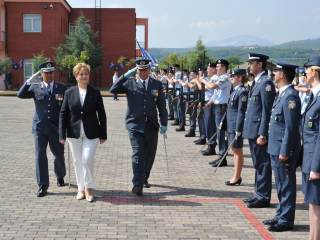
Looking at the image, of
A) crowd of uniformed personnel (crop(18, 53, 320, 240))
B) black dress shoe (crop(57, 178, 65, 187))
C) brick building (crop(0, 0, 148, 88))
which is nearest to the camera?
crowd of uniformed personnel (crop(18, 53, 320, 240))

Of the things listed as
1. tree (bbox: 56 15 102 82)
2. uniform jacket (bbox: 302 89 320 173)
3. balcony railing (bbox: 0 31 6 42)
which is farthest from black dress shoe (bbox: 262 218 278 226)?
balcony railing (bbox: 0 31 6 42)

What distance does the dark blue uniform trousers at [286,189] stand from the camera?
6.34 m

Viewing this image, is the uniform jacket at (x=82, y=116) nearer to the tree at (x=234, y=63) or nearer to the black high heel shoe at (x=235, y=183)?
the black high heel shoe at (x=235, y=183)

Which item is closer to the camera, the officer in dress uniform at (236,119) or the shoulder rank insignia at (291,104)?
the shoulder rank insignia at (291,104)

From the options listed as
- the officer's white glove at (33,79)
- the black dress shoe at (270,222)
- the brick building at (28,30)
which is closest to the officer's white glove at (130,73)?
the officer's white glove at (33,79)

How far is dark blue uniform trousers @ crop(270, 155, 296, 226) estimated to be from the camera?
634 centimetres

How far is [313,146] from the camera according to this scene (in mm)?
5203

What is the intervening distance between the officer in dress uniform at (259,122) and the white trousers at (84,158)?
2.24 metres

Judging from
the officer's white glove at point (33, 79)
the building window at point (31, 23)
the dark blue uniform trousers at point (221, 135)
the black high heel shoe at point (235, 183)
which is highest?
the building window at point (31, 23)

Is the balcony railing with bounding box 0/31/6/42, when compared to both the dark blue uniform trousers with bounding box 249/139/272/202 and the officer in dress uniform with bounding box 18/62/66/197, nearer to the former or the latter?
the officer in dress uniform with bounding box 18/62/66/197

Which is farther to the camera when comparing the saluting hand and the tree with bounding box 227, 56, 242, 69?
the tree with bounding box 227, 56, 242, 69

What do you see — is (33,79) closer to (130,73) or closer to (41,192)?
(130,73)

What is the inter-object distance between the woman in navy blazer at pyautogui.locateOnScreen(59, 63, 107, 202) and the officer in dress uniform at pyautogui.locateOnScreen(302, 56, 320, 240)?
345cm

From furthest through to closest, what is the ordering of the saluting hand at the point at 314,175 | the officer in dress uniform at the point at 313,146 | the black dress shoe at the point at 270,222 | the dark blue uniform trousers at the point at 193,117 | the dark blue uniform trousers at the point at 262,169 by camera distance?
the dark blue uniform trousers at the point at 193,117 < the dark blue uniform trousers at the point at 262,169 < the black dress shoe at the point at 270,222 < the officer in dress uniform at the point at 313,146 < the saluting hand at the point at 314,175
